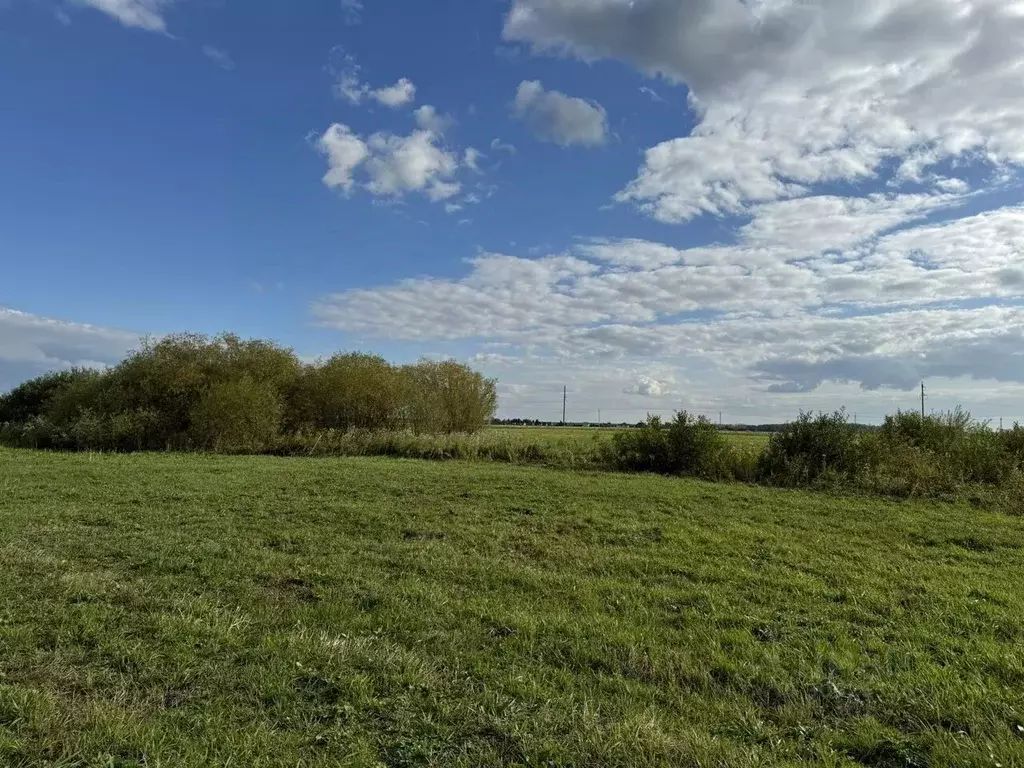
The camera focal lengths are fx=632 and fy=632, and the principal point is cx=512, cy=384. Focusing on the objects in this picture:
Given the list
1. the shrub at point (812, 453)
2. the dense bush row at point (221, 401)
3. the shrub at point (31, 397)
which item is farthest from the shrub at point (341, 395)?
the shrub at point (812, 453)

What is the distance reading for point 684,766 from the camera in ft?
11.2

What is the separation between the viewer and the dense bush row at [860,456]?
1753 cm

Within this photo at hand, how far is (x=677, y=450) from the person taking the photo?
867 inches

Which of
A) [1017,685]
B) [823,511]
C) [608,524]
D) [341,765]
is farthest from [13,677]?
[823,511]

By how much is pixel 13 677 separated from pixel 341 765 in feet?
8.40

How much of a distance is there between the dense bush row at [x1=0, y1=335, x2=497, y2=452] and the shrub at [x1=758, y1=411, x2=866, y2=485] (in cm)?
1849

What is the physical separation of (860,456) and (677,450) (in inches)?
220

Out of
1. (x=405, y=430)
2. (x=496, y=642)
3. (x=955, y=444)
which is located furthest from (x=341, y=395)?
(x=496, y=642)

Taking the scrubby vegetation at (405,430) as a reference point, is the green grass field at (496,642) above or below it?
below

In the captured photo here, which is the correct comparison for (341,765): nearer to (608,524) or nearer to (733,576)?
(733,576)

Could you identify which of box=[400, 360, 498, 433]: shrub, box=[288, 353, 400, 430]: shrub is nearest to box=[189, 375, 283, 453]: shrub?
box=[288, 353, 400, 430]: shrub

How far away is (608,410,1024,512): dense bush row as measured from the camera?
17.5m

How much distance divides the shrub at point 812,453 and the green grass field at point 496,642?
25.1 feet

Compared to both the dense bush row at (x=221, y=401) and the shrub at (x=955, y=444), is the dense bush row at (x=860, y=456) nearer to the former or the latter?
the shrub at (x=955, y=444)
